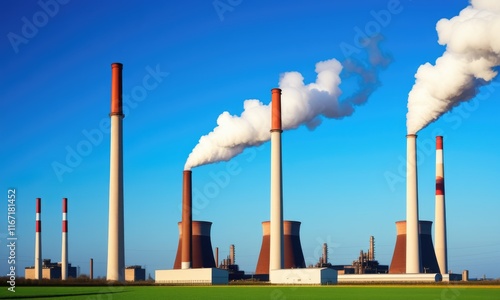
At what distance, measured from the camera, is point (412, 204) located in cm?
4831

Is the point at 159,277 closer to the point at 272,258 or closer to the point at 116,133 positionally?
the point at 272,258

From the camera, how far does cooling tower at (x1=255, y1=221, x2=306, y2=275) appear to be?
56.1 m

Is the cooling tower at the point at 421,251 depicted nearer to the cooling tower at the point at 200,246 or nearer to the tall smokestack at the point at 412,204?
the tall smokestack at the point at 412,204

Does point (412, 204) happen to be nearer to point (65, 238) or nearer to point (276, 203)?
point (276, 203)

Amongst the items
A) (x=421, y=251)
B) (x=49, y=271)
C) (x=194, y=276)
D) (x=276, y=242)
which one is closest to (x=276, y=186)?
(x=276, y=242)

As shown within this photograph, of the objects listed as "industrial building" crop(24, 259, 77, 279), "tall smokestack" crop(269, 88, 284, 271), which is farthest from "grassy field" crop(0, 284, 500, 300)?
"industrial building" crop(24, 259, 77, 279)

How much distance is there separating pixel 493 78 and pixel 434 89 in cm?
638

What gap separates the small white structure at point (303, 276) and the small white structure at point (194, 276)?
181 inches

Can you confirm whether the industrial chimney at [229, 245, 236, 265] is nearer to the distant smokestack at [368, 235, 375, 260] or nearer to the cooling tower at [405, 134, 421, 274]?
the distant smokestack at [368, 235, 375, 260]

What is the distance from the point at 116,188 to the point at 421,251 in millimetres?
25574

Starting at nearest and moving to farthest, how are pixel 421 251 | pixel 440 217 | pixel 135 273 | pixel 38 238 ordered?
pixel 440 217 < pixel 421 251 < pixel 38 238 < pixel 135 273

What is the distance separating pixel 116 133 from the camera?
4116cm

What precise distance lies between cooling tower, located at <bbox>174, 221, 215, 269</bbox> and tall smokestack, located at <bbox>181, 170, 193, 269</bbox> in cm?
151

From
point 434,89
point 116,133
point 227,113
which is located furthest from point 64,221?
point 434,89
